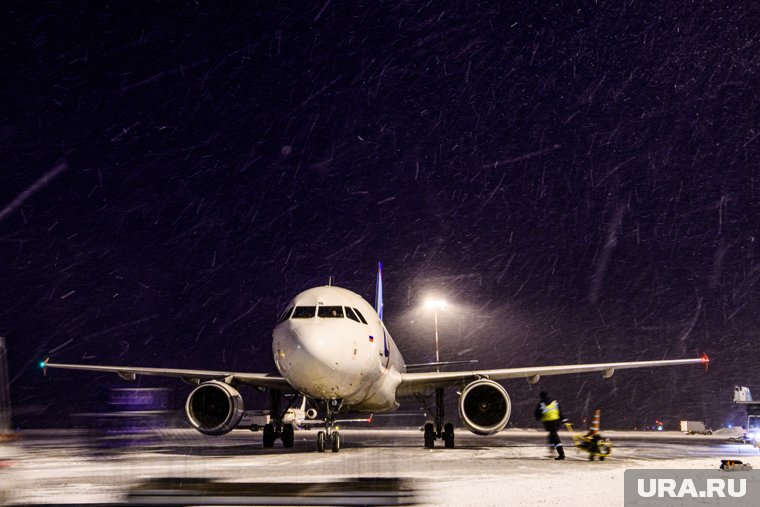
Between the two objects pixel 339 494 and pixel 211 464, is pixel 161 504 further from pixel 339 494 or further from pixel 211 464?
pixel 211 464

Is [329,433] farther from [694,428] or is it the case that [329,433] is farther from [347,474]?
[694,428]

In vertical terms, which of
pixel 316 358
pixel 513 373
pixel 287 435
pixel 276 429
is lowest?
pixel 287 435

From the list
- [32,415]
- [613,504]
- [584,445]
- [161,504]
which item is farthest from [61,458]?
[32,415]

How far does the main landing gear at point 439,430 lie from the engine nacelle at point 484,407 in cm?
266

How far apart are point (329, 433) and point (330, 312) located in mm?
3410

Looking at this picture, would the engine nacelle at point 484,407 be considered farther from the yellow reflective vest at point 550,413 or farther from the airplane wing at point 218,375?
the airplane wing at point 218,375

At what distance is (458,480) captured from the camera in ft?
36.0

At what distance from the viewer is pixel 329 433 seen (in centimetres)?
1811

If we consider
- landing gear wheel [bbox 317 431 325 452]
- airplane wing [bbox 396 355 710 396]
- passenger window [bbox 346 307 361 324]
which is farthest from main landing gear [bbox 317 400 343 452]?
airplane wing [bbox 396 355 710 396]

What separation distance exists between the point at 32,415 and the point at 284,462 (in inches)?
2821

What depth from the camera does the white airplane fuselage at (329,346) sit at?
626 inches

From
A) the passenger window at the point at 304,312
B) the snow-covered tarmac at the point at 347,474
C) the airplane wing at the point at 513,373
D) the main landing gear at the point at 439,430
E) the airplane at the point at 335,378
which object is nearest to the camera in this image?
the snow-covered tarmac at the point at 347,474

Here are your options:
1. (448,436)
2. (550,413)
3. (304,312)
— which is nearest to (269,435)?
(448,436)

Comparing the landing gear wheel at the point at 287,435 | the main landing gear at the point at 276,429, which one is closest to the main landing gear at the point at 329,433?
the main landing gear at the point at 276,429
